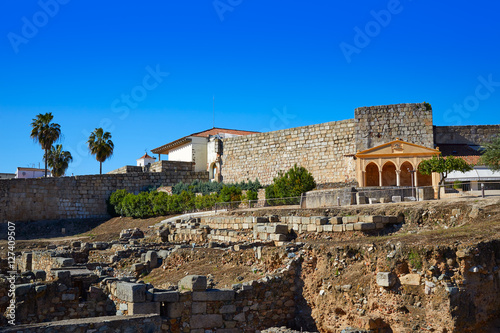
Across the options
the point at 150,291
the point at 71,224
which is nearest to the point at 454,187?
the point at 150,291

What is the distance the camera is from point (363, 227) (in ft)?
41.5

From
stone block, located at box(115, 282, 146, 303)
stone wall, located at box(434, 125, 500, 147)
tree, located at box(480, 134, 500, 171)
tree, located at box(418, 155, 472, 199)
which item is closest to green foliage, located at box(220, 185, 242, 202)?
tree, located at box(418, 155, 472, 199)

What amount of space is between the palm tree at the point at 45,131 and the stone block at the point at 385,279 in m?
34.1

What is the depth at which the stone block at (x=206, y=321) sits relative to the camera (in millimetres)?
8820

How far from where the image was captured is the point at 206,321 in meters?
8.91

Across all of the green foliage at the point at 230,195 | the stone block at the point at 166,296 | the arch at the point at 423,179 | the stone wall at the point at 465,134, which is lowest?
the stone block at the point at 166,296

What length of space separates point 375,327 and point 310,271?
2110 mm

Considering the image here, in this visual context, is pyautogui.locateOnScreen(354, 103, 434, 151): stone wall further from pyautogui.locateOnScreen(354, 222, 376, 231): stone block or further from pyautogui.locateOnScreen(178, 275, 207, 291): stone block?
pyautogui.locateOnScreen(178, 275, 207, 291): stone block

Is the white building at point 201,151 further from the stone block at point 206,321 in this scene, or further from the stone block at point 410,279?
the stone block at point 410,279

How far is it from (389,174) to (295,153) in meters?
6.83

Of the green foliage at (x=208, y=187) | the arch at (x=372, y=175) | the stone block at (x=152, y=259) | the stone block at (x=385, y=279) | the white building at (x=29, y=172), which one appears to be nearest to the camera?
the stone block at (x=385, y=279)

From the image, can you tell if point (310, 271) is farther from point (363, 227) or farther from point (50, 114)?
point (50, 114)

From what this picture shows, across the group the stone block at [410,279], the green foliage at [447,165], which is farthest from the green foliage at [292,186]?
the stone block at [410,279]

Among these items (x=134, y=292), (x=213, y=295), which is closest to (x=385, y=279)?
(x=213, y=295)
